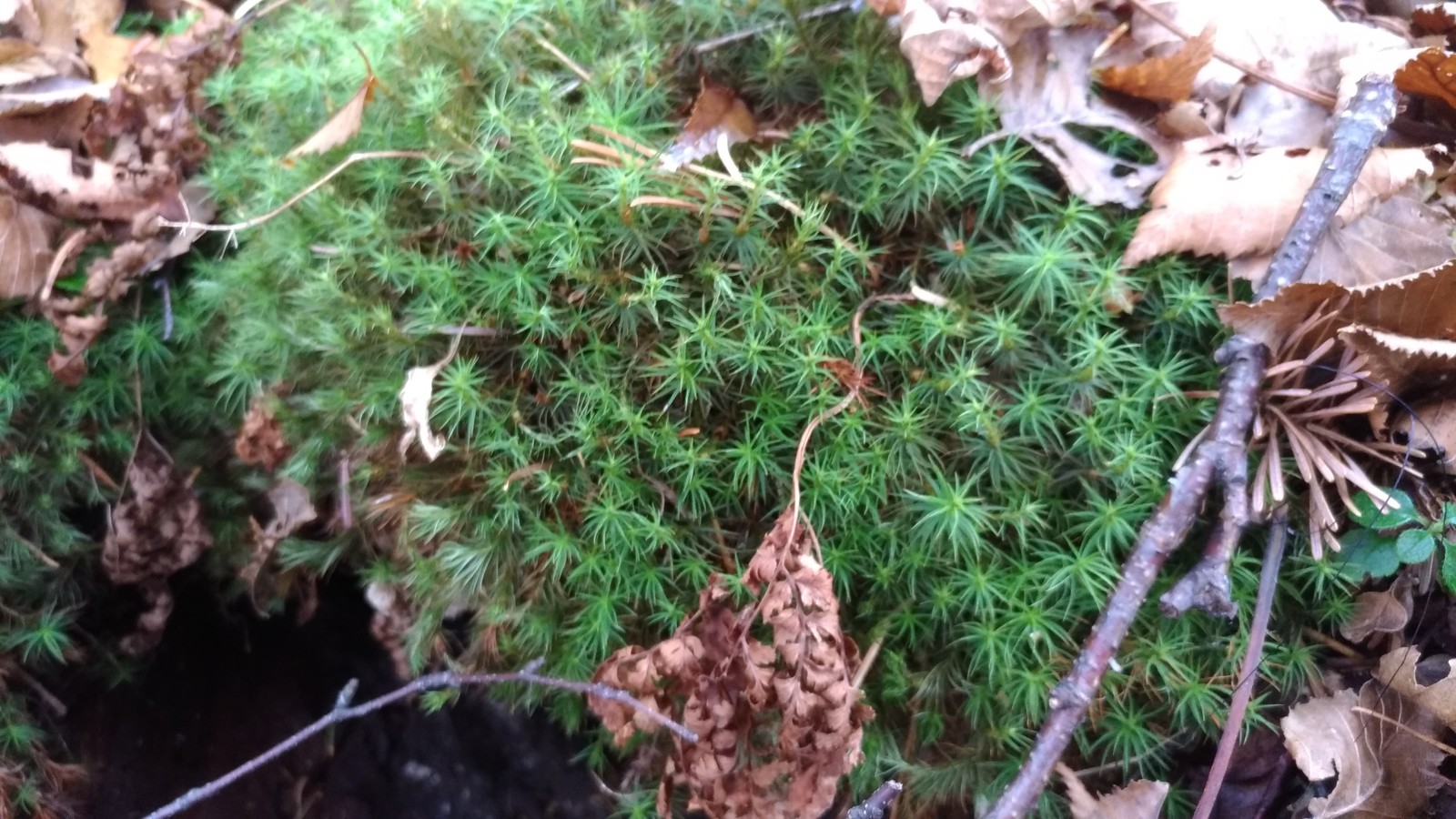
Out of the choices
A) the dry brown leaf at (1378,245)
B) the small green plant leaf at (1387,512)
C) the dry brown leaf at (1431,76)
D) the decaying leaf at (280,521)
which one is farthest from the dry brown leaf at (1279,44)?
the decaying leaf at (280,521)

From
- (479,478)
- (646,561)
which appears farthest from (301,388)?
(646,561)

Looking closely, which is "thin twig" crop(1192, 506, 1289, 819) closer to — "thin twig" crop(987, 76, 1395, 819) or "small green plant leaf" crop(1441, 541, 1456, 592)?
"thin twig" crop(987, 76, 1395, 819)

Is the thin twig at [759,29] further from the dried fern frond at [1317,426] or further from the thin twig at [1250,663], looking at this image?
the thin twig at [1250,663]

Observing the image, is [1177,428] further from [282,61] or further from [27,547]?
[27,547]

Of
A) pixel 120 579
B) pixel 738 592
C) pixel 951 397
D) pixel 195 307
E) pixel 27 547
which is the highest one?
pixel 951 397

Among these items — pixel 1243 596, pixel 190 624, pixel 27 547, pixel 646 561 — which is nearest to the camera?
pixel 1243 596

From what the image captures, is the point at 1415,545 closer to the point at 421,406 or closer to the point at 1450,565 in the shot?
the point at 1450,565
